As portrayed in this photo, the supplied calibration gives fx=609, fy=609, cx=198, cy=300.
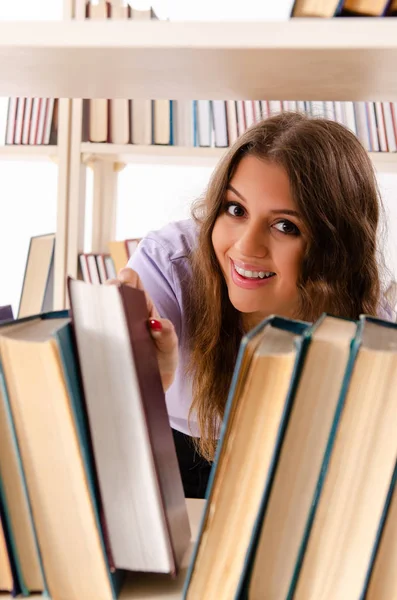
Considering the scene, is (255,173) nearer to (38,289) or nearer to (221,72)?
(221,72)

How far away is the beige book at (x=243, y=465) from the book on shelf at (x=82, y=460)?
0.04 meters

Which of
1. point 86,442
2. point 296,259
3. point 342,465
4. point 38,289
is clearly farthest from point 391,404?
point 38,289

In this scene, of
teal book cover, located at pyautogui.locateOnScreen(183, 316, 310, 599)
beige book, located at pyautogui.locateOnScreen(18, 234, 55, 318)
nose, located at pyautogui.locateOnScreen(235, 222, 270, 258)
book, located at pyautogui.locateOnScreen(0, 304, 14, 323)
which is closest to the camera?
teal book cover, located at pyautogui.locateOnScreen(183, 316, 310, 599)

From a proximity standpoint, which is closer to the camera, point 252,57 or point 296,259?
point 252,57

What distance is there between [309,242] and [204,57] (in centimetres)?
60

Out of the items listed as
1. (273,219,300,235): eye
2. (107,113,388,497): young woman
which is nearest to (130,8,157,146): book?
(107,113,388,497): young woman

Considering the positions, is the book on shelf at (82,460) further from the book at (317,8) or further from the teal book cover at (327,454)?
the book at (317,8)

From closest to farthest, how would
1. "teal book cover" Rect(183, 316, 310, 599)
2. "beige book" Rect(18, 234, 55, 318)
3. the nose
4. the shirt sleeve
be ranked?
"teal book cover" Rect(183, 316, 310, 599) < the nose < the shirt sleeve < "beige book" Rect(18, 234, 55, 318)

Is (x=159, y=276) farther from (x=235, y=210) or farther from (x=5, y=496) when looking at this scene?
(x=5, y=496)

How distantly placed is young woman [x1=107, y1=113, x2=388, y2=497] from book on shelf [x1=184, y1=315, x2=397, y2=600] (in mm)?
592

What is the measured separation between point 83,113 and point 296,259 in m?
1.10

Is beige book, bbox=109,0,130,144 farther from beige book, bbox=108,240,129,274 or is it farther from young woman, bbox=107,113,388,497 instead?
young woman, bbox=107,113,388,497

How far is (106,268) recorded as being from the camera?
76.7 inches

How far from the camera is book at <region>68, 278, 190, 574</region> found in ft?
1.42
